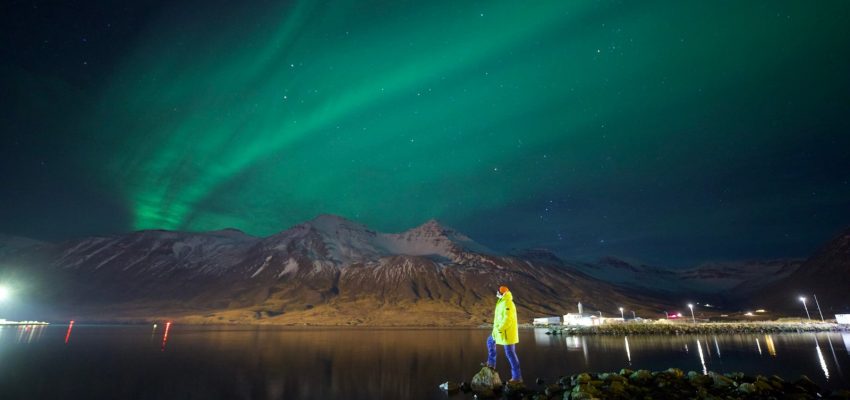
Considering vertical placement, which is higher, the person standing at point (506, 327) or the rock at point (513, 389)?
the person standing at point (506, 327)

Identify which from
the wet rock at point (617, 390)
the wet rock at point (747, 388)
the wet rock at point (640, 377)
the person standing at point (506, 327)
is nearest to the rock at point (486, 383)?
the person standing at point (506, 327)

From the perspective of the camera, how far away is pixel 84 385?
60.6 feet

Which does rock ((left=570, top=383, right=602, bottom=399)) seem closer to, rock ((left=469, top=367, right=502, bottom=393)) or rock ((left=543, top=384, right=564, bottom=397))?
rock ((left=543, top=384, right=564, bottom=397))

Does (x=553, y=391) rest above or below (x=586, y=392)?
below

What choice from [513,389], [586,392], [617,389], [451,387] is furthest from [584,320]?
[586,392]

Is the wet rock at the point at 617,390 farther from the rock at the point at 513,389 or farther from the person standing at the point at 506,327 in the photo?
the person standing at the point at 506,327

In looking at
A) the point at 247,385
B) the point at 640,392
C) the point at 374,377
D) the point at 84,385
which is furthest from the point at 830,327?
the point at 84,385

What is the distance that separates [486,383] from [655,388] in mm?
7333

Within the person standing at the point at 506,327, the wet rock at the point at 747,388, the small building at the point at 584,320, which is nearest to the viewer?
the wet rock at the point at 747,388

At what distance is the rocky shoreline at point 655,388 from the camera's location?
50.2 ft

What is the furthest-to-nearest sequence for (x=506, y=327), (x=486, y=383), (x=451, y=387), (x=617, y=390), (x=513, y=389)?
(x=506, y=327), (x=451, y=387), (x=486, y=383), (x=513, y=389), (x=617, y=390)

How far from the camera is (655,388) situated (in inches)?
684

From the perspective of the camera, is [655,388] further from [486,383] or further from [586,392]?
[486,383]

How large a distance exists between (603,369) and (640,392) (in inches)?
347
